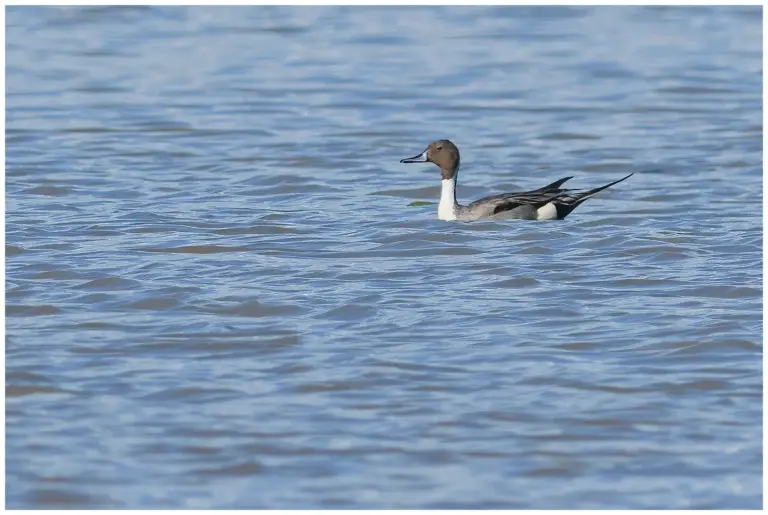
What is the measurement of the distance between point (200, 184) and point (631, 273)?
4676 millimetres

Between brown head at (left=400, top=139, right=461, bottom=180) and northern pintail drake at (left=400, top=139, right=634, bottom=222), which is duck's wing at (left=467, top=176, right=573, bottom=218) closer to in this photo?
northern pintail drake at (left=400, top=139, right=634, bottom=222)

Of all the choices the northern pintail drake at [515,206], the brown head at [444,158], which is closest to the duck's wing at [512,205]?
the northern pintail drake at [515,206]

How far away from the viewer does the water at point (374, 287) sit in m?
6.52

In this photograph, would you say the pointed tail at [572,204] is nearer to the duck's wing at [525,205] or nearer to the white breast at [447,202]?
the duck's wing at [525,205]

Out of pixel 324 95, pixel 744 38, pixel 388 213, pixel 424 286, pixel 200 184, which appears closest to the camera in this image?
pixel 424 286

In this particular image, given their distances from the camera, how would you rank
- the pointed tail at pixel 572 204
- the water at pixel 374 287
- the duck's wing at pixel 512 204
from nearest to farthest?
1. the water at pixel 374 287
2. the duck's wing at pixel 512 204
3. the pointed tail at pixel 572 204

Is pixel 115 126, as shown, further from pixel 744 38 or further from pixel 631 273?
pixel 744 38

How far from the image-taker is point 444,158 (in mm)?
12242

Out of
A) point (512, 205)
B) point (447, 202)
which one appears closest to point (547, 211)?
point (512, 205)

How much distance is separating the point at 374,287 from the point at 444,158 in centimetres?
301

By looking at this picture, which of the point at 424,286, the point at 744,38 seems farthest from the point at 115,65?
the point at 424,286

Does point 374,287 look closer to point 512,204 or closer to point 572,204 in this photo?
point 512,204

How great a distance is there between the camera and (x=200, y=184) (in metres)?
13.3

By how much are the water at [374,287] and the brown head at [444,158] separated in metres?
0.41
